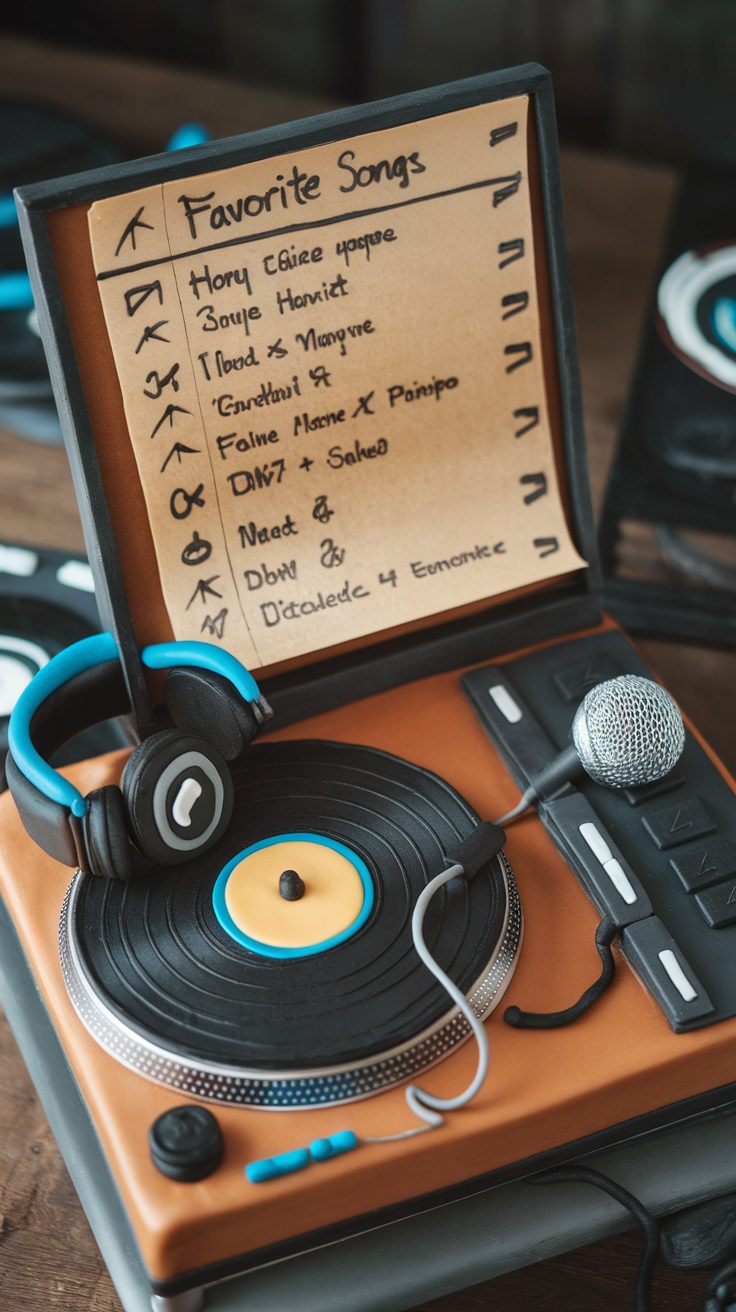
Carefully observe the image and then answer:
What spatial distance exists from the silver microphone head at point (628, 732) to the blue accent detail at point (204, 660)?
18cm

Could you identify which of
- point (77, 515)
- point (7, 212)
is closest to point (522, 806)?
point (77, 515)

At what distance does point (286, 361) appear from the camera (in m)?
0.66

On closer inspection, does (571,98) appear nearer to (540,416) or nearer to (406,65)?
(406,65)

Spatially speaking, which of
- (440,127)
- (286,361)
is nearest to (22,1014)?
(286,361)

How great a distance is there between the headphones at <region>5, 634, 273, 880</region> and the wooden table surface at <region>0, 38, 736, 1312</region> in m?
0.19

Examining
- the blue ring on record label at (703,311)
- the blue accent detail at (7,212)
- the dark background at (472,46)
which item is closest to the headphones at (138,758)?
the blue ring on record label at (703,311)

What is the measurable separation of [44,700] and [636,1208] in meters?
0.39

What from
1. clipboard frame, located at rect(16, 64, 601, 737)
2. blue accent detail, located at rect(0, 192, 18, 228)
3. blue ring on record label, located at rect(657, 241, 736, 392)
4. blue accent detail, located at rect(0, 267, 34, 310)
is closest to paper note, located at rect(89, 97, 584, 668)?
clipboard frame, located at rect(16, 64, 601, 737)

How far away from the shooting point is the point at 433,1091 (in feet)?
1.83

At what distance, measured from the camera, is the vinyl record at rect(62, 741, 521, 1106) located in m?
0.55

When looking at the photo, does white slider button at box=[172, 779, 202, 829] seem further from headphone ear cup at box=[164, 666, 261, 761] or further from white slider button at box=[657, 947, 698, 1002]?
white slider button at box=[657, 947, 698, 1002]

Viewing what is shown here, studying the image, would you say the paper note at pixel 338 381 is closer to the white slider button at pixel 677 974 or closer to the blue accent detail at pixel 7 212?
the white slider button at pixel 677 974

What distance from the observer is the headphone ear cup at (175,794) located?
0.58 metres

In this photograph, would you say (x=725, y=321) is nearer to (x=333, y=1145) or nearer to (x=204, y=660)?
(x=204, y=660)
